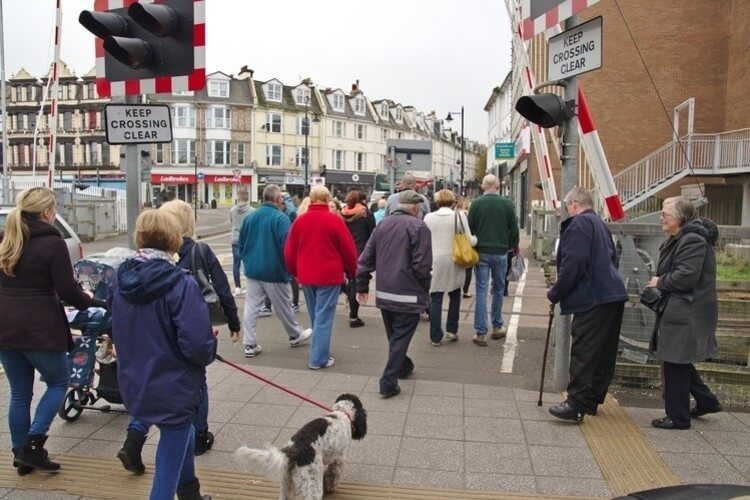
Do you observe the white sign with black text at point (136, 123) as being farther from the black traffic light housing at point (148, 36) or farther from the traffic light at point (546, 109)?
the traffic light at point (546, 109)

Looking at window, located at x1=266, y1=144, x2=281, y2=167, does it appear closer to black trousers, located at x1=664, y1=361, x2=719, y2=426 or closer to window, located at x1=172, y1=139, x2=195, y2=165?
window, located at x1=172, y1=139, x2=195, y2=165

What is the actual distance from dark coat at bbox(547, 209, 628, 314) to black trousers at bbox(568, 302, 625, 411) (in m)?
0.10

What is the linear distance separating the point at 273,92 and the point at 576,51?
5930 centimetres

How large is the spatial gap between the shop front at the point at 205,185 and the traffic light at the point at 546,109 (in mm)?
53295

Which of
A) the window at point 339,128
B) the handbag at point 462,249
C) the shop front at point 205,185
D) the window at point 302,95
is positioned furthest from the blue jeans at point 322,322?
the window at point 339,128

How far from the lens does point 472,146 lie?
122312 millimetres

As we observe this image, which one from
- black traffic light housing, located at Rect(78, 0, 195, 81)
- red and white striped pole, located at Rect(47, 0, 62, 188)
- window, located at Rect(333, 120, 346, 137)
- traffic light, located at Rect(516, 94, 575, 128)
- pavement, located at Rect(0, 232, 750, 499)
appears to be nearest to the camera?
pavement, located at Rect(0, 232, 750, 499)

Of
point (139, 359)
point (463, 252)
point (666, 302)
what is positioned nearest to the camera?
point (139, 359)

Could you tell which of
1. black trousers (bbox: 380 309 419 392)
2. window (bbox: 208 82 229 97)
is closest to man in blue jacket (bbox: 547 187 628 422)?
black trousers (bbox: 380 309 419 392)

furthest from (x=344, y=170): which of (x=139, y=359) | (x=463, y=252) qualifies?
(x=139, y=359)

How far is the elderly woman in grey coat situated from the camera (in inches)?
181

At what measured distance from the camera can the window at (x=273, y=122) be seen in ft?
197

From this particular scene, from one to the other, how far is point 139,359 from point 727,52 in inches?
975

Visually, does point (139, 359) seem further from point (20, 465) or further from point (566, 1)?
point (566, 1)
